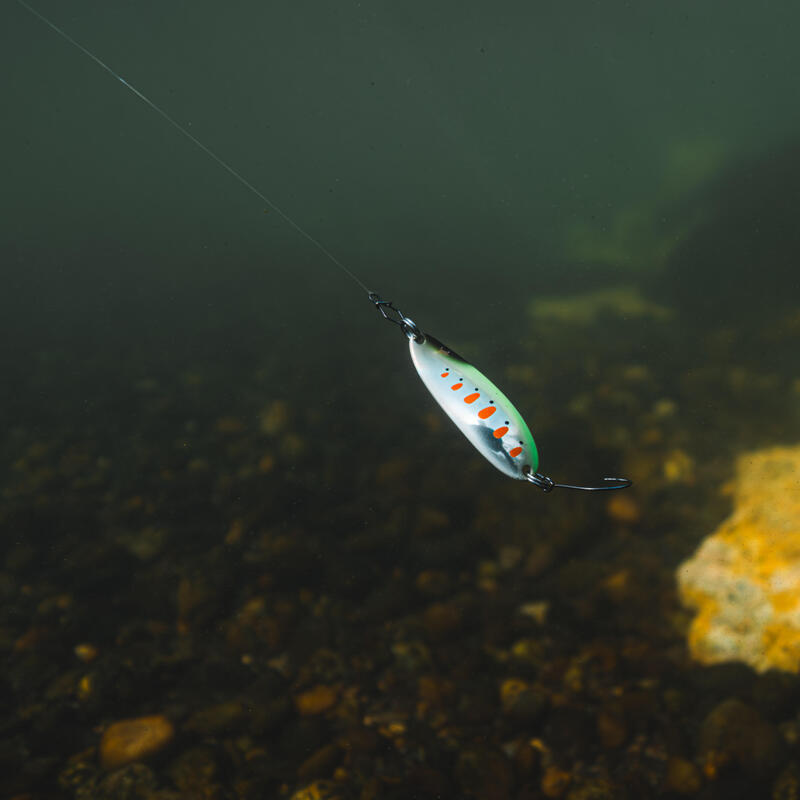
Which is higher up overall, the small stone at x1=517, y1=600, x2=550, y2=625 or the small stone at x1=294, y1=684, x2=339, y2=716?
the small stone at x1=517, y1=600, x2=550, y2=625

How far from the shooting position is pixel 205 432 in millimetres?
6004

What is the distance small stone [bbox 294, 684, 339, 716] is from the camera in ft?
9.95

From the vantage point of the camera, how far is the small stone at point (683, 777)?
8.00 feet

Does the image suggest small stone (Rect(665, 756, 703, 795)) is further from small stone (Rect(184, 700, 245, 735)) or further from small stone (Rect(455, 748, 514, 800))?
small stone (Rect(184, 700, 245, 735))

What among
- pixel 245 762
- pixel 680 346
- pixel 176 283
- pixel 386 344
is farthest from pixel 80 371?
pixel 680 346

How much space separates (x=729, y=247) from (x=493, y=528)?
897 cm

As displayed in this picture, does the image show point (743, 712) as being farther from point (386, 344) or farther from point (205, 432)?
point (386, 344)

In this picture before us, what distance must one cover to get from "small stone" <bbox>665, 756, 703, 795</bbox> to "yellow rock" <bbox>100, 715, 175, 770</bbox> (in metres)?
2.88

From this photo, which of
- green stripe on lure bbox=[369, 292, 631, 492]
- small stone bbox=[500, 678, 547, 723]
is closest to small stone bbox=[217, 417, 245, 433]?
small stone bbox=[500, 678, 547, 723]

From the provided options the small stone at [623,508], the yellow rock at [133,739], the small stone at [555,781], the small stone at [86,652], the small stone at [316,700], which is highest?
the small stone at [623,508]

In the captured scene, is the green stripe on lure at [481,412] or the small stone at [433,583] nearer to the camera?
the green stripe on lure at [481,412]

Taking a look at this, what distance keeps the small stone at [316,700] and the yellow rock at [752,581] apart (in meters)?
2.35

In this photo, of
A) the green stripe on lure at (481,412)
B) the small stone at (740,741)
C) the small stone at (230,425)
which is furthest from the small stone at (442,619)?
the small stone at (230,425)

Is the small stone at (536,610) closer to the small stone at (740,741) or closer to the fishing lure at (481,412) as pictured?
the small stone at (740,741)
